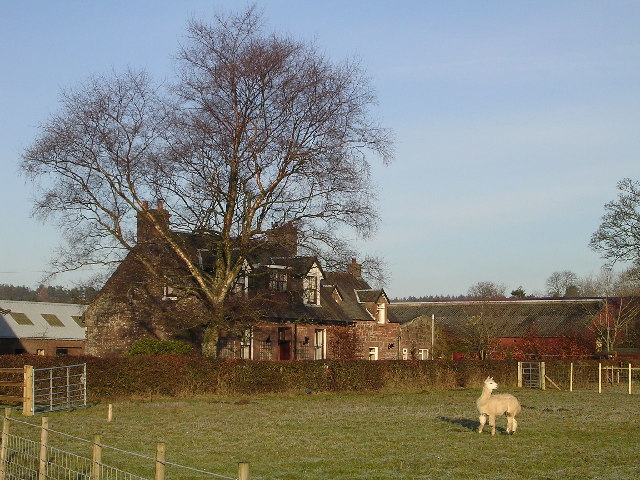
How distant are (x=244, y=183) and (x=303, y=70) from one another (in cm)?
556

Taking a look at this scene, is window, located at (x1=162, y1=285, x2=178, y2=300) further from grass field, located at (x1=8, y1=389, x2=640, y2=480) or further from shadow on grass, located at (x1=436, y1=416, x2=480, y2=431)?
shadow on grass, located at (x1=436, y1=416, x2=480, y2=431)

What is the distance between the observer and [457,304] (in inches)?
3329

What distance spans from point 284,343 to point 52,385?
20.5 meters

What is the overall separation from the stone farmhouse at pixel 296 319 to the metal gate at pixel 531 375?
199 inches

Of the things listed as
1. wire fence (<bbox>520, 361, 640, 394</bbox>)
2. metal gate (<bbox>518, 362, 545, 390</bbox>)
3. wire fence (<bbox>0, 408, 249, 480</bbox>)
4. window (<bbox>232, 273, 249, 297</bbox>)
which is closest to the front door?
window (<bbox>232, 273, 249, 297</bbox>)

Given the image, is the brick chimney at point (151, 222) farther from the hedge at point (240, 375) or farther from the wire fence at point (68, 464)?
the wire fence at point (68, 464)

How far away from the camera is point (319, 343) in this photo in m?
53.3

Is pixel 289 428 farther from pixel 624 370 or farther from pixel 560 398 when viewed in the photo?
pixel 624 370

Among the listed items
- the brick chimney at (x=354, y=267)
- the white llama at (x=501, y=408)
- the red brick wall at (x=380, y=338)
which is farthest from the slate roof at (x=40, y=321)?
the white llama at (x=501, y=408)

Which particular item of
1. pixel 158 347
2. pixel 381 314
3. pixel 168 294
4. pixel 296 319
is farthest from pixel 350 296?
pixel 158 347

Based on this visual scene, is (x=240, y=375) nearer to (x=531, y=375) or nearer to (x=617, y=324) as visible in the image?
(x=531, y=375)

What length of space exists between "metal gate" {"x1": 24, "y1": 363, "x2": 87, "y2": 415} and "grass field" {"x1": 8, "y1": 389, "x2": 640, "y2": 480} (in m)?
1.44

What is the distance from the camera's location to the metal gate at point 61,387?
3048 centimetres

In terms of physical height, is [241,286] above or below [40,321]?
above
